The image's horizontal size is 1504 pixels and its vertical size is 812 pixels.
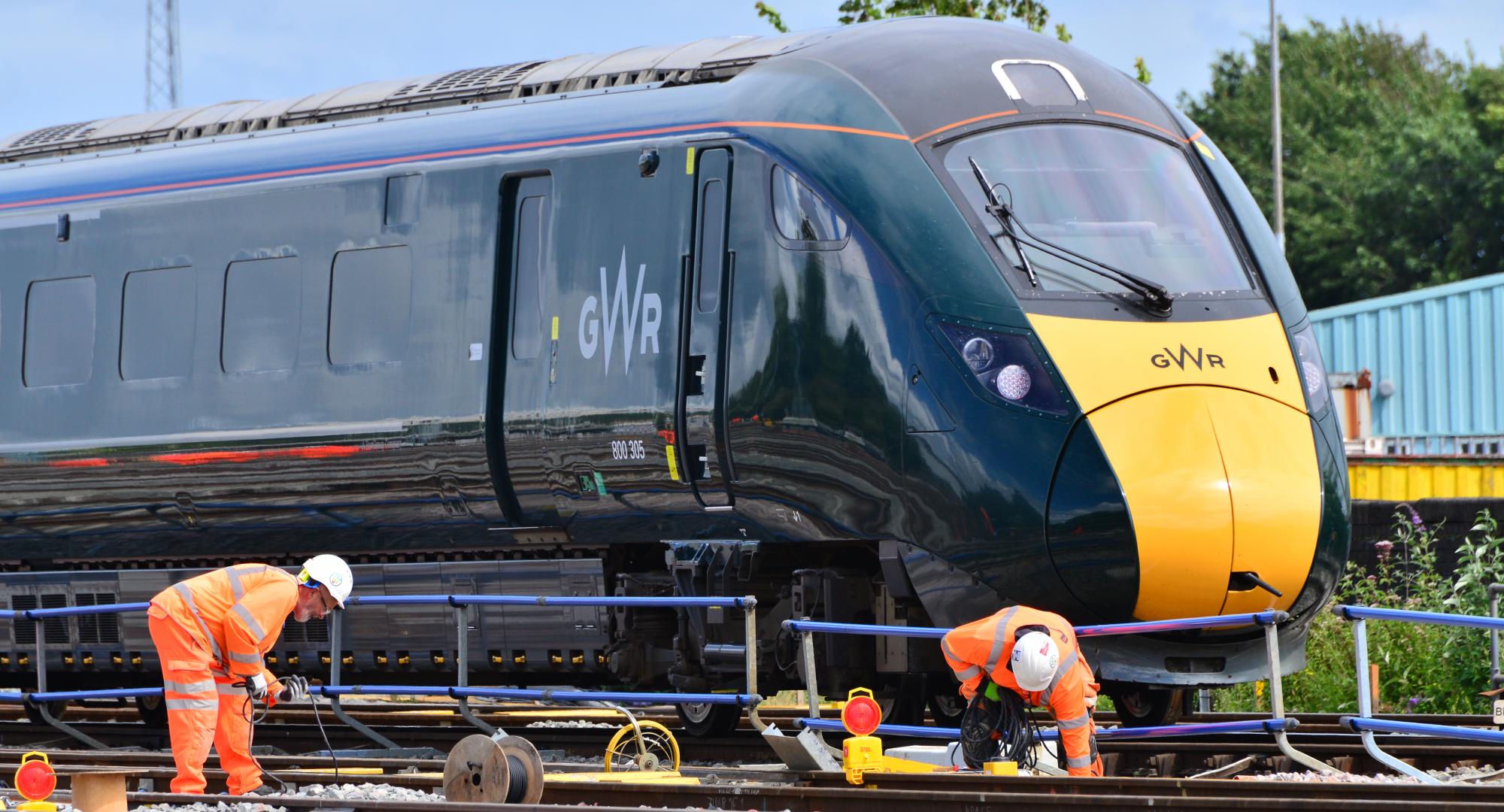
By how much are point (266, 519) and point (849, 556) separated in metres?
3.73

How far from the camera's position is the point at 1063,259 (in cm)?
988

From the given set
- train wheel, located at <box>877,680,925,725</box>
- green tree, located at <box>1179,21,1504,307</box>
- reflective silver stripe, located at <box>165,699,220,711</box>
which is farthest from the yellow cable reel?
green tree, located at <box>1179,21,1504,307</box>

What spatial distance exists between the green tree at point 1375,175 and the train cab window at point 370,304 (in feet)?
153

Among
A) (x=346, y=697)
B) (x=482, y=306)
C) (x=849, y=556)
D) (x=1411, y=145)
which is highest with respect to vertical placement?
(x=1411, y=145)

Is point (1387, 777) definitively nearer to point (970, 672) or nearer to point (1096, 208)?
point (970, 672)

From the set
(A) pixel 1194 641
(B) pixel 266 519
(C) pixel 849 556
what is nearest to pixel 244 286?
(B) pixel 266 519

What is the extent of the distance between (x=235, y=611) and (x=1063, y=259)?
13.7 feet

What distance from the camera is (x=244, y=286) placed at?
12211 millimetres

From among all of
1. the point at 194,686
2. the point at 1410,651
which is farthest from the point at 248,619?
the point at 1410,651

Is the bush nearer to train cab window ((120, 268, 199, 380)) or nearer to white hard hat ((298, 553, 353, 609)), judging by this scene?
white hard hat ((298, 553, 353, 609))

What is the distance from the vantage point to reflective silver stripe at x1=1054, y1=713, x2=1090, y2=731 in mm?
8562

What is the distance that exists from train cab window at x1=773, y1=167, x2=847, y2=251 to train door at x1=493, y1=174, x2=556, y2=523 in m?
1.48

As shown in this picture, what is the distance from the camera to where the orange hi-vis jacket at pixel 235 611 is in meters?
9.05

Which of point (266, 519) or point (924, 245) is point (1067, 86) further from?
point (266, 519)
